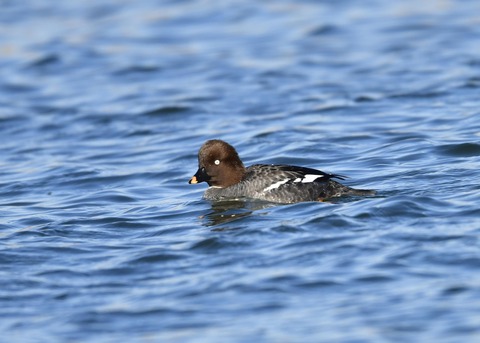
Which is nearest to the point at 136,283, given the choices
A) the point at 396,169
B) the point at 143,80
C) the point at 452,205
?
the point at 452,205

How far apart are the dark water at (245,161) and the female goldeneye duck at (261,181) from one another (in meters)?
0.19

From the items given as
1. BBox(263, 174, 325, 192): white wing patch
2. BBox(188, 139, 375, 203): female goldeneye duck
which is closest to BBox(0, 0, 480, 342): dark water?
BBox(188, 139, 375, 203): female goldeneye duck

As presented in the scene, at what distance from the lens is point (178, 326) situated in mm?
8570

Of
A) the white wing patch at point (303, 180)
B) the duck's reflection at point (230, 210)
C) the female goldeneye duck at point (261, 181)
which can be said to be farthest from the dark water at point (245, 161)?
the white wing patch at point (303, 180)

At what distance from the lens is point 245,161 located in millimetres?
15781

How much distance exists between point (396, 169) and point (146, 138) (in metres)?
5.61

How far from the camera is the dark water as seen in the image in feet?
28.9

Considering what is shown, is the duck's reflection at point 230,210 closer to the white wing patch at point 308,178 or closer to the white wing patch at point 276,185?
the white wing patch at point 276,185

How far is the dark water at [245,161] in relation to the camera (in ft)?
28.9

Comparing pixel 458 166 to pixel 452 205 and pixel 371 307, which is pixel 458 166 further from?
pixel 371 307

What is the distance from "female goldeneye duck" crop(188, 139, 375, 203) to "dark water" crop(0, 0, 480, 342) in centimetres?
19

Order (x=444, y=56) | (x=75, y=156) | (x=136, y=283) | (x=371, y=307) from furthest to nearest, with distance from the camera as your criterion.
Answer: (x=444, y=56) < (x=75, y=156) < (x=136, y=283) < (x=371, y=307)

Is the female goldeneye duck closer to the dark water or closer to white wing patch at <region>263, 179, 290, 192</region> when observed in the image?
white wing patch at <region>263, 179, 290, 192</region>

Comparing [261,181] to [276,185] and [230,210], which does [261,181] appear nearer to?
[276,185]
